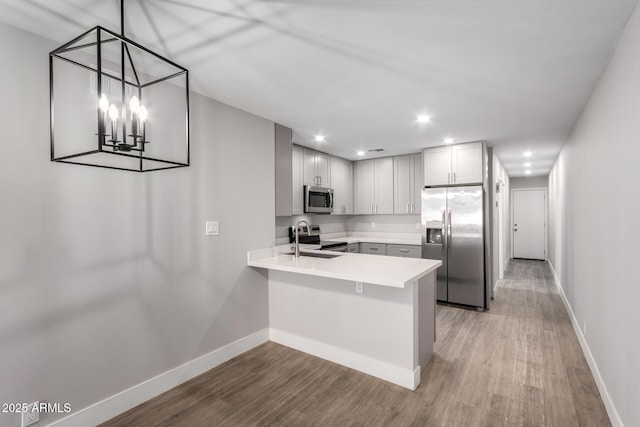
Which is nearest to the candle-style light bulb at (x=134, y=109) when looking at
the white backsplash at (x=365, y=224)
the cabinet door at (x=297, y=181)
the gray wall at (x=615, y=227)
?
the gray wall at (x=615, y=227)

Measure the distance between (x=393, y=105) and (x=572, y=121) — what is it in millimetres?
2151

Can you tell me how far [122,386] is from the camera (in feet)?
6.97

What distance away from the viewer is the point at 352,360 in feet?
8.86

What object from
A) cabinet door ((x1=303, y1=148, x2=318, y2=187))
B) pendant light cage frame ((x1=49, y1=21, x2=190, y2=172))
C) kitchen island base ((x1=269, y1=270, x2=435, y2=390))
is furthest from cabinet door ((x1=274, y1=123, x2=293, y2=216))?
pendant light cage frame ((x1=49, y1=21, x2=190, y2=172))

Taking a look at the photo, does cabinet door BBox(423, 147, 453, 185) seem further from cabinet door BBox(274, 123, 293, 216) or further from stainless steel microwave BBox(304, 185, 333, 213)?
cabinet door BBox(274, 123, 293, 216)

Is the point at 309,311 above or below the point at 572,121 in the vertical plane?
below

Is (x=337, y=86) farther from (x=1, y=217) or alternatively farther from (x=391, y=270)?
(x=1, y=217)

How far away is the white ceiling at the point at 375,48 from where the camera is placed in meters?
1.54

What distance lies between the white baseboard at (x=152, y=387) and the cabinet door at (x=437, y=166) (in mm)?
3317

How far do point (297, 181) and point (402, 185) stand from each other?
6.50ft

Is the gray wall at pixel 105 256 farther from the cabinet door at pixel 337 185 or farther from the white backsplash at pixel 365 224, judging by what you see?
the cabinet door at pixel 337 185

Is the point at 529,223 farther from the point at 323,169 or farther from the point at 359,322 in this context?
the point at 359,322

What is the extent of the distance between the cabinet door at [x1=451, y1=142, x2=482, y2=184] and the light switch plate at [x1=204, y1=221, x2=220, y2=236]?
133 inches

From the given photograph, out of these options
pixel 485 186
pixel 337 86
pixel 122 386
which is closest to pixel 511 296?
pixel 485 186
